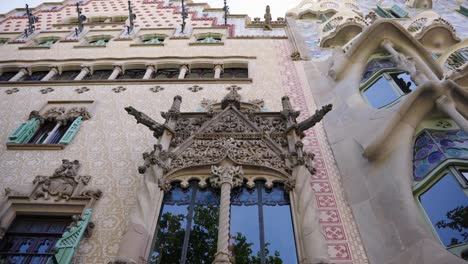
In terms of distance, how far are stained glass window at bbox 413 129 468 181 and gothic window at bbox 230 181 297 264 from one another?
205cm

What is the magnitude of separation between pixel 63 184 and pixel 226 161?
9.91 ft

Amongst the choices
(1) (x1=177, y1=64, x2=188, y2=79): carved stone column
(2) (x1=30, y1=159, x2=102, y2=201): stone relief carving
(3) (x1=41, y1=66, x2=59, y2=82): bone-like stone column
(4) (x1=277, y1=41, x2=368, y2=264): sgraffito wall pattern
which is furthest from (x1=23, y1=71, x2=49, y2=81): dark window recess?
(4) (x1=277, y1=41, x2=368, y2=264): sgraffito wall pattern

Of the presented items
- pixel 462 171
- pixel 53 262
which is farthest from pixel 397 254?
pixel 53 262

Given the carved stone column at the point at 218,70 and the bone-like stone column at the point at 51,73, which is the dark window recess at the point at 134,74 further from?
the carved stone column at the point at 218,70

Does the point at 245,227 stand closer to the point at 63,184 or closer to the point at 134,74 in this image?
the point at 63,184

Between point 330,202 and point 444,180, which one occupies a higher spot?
point 330,202

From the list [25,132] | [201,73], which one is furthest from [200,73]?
[25,132]

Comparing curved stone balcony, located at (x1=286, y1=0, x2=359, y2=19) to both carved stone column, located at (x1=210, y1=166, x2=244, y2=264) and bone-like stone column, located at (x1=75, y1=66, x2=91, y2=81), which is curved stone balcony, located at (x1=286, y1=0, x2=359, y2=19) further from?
carved stone column, located at (x1=210, y1=166, x2=244, y2=264)

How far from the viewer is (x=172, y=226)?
4.88 m

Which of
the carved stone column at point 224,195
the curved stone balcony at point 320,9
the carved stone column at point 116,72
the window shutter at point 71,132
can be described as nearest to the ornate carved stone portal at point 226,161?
the carved stone column at point 224,195

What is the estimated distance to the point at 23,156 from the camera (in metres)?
7.23

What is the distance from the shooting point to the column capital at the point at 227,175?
5236 mm

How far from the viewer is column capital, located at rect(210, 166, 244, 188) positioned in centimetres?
524

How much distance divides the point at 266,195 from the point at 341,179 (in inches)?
64.3
